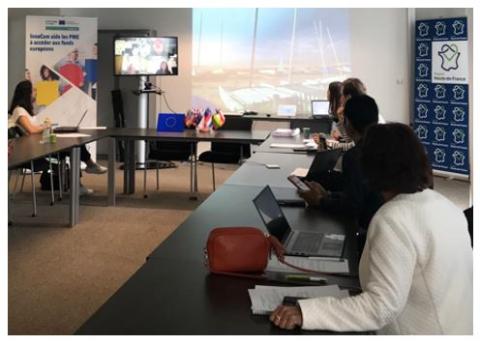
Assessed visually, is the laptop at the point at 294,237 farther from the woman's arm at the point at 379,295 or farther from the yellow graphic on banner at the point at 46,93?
the yellow graphic on banner at the point at 46,93

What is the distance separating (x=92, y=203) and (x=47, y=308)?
2.79 meters

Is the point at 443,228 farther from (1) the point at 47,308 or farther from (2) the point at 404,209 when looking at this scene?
(1) the point at 47,308

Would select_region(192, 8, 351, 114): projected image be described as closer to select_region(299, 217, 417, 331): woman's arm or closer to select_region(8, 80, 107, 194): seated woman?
select_region(8, 80, 107, 194): seated woman

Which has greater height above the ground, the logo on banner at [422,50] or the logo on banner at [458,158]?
the logo on banner at [422,50]

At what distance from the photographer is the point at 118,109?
8.49 meters

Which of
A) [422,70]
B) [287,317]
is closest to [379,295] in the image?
[287,317]

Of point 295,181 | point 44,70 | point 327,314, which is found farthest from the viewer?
point 44,70

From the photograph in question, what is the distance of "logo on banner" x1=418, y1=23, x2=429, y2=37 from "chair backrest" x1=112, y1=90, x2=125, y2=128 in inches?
175

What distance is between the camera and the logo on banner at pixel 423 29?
25.1 feet

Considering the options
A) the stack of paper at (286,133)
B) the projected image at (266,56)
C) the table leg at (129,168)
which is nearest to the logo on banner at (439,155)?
the projected image at (266,56)

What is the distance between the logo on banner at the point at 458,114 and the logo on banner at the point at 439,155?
48 cm

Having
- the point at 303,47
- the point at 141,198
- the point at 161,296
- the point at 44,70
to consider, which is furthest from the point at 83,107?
the point at 161,296

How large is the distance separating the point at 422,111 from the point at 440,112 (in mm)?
298

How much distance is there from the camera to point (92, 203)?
6.00 metres
